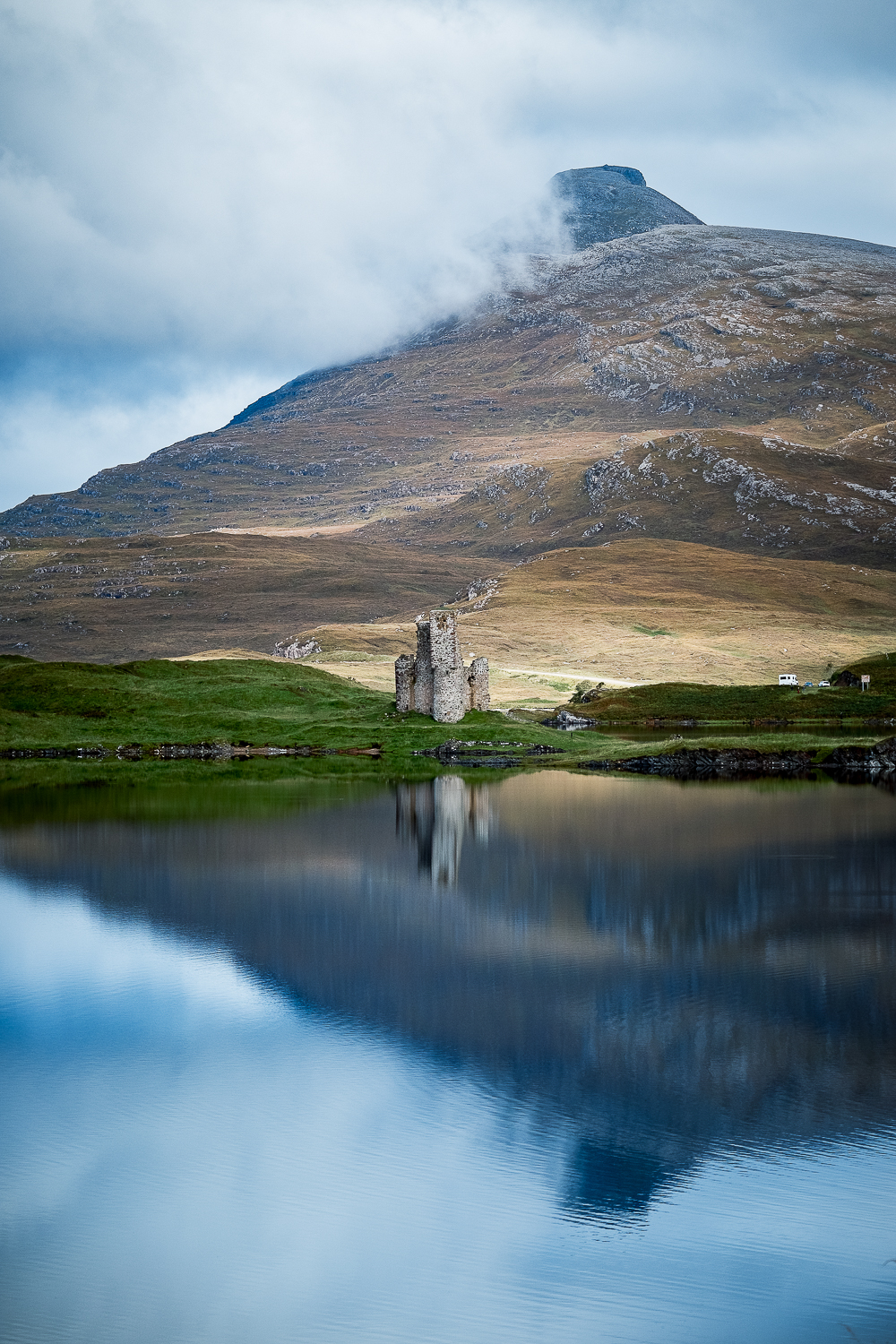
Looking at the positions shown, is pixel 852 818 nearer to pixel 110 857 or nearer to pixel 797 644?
pixel 110 857

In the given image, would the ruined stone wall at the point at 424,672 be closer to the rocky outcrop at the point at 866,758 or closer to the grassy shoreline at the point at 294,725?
the grassy shoreline at the point at 294,725

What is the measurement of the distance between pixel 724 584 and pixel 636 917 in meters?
180

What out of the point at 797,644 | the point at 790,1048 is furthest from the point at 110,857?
the point at 797,644

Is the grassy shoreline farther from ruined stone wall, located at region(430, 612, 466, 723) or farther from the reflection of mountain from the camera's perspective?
the reflection of mountain

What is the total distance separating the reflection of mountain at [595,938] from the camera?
52.7 ft

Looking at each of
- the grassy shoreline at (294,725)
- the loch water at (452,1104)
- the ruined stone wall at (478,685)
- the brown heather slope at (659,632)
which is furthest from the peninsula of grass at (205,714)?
the loch water at (452,1104)

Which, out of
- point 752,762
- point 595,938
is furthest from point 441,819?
point 752,762

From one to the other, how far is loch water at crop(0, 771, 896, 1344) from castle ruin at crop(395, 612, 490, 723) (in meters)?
34.0

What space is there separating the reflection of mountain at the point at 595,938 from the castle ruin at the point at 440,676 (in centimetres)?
2257

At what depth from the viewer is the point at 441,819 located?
1578 inches

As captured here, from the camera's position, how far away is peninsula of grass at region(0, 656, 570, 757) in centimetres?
6469

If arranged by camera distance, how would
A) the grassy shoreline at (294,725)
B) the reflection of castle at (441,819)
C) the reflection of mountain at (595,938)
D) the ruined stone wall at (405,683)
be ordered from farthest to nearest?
the ruined stone wall at (405,683)
the grassy shoreline at (294,725)
the reflection of castle at (441,819)
the reflection of mountain at (595,938)

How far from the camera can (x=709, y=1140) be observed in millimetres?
14984

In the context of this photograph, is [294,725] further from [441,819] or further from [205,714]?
[441,819]
